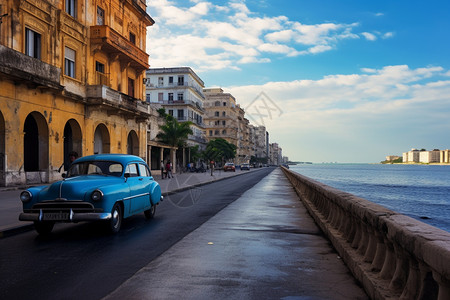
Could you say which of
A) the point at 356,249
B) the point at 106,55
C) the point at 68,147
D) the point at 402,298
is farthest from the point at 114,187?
the point at 106,55

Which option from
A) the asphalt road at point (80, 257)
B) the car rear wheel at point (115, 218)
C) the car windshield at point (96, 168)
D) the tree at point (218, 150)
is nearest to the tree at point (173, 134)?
the tree at point (218, 150)

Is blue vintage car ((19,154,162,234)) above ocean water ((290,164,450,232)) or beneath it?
above

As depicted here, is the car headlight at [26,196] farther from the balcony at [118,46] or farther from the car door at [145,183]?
the balcony at [118,46]

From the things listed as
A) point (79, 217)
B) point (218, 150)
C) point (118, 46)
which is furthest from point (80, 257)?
point (218, 150)

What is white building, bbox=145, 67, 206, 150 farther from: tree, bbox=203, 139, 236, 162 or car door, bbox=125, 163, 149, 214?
car door, bbox=125, 163, 149, 214

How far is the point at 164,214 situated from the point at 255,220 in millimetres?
2990

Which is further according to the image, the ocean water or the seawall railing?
the ocean water

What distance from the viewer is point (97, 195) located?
787cm

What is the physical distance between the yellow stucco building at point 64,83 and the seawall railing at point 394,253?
16910mm

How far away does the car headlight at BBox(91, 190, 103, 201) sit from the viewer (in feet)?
25.7

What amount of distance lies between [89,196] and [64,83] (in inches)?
697

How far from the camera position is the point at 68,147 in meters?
25.7

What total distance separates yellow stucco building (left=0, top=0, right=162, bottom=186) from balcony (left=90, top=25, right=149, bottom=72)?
64mm

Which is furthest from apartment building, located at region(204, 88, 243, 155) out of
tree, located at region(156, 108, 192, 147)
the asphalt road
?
the asphalt road
